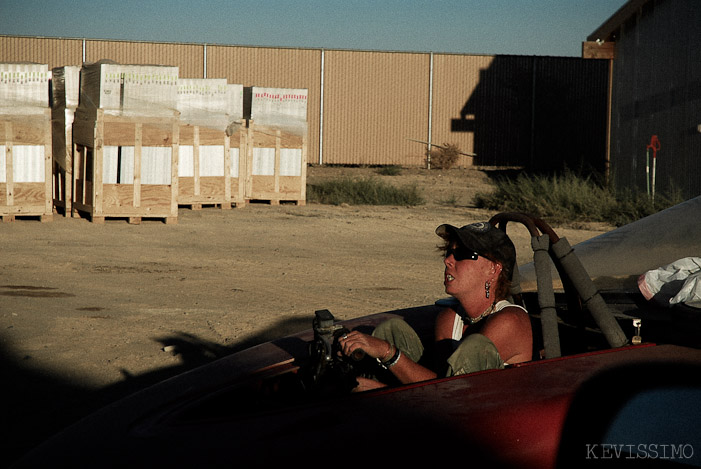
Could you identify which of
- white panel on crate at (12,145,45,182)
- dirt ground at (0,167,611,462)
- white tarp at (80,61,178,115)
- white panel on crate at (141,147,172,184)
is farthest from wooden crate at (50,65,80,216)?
white panel on crate at (141,147,172,184)

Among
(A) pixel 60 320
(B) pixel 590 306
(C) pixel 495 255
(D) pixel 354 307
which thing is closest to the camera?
(B) pixel 590 306

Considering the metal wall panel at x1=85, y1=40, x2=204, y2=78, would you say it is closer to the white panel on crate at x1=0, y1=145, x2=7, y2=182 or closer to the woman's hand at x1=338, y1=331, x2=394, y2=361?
the white panel on crate at x1=0, y1=145, x2=7, y2=182

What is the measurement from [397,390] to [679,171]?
52.4ft

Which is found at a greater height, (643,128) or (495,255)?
(643,128)

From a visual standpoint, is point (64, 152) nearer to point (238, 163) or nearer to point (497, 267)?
point (238, 163)

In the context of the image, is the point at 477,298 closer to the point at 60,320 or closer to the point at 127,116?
the point at 60,320

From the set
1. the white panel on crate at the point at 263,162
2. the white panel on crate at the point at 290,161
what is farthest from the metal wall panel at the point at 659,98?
the white panel on crate at the point at 263,162

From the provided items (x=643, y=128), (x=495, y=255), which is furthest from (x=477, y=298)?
(x=643, y=128)

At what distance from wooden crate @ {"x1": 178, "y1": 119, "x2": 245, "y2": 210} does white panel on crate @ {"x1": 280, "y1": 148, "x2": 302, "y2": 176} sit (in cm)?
166

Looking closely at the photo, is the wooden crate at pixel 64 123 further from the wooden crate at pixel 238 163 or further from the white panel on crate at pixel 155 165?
the wooden crate at pixel 238 163

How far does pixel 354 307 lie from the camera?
757cm

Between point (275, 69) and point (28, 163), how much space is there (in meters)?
21.6

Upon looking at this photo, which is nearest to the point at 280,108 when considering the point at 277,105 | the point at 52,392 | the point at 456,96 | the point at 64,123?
the point at 277,105

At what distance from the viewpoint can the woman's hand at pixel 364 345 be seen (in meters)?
2.62
